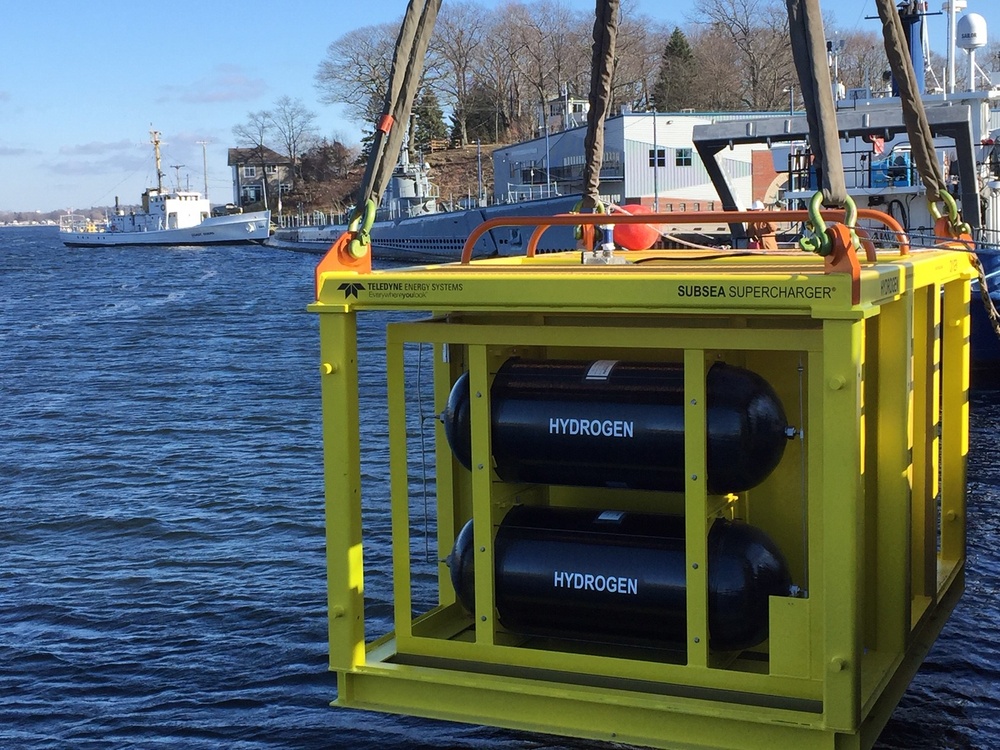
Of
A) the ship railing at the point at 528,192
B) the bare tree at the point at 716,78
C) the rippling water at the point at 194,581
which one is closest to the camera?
the rippling water at the point at 194,581

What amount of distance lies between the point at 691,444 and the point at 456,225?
60.5 meters

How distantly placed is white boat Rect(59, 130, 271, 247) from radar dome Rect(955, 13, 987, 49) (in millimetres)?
79549

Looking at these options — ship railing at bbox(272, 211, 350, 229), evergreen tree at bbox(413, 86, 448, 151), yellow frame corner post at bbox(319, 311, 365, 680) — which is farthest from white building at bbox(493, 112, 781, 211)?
yellow frame corner post at bbox(319, 311, 365, 680)

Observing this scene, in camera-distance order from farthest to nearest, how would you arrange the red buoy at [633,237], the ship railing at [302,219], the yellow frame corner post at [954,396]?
the ship railing at [302,219], the red buoy at [633,237], the yellow frame corner post at [954,396]

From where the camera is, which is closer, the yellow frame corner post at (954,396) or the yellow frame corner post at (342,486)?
the yellow frame corner post at (342,486)

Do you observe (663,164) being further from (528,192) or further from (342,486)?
A: (342,486)

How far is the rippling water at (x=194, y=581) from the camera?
7.08 meters

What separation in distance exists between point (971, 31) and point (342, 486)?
2816 centimetres

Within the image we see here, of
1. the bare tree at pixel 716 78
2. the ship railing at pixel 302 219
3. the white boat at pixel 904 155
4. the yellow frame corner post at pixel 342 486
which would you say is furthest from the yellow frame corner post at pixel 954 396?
the ship railing at pixel 302 219

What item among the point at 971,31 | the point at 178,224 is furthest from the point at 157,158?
the point at 971,31

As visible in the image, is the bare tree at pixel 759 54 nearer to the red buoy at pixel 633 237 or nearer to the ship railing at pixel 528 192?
the ship railing at pixel 528 192

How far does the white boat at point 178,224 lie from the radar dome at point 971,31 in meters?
79.5

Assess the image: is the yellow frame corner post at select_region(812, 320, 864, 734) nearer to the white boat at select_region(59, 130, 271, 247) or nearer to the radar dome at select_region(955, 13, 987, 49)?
the radar dome at select_region(955, 13, 987, 49)

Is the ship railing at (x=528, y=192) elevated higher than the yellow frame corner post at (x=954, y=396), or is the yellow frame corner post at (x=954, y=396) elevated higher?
the ship railing at (x=528, y=192)
